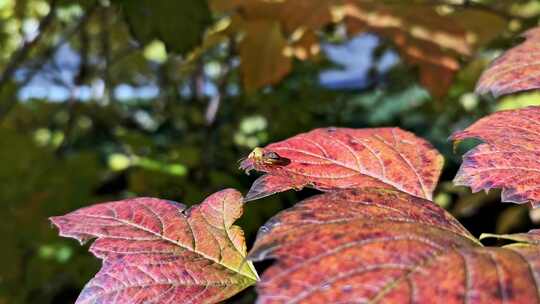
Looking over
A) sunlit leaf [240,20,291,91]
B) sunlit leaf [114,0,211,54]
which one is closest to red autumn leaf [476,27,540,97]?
sunlit leaf [114,0,211,54]

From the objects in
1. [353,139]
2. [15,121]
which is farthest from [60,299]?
[353,139]

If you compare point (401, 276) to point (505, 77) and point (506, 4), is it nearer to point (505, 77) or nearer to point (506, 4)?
point (505, 77)

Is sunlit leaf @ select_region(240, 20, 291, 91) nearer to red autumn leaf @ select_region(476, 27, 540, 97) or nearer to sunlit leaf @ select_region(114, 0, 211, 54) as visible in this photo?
sunlit leaf @ select_region(114, 0, 211, 54)

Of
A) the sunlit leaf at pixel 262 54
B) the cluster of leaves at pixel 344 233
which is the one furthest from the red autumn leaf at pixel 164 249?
the sunlit leaf at pixel 262 54

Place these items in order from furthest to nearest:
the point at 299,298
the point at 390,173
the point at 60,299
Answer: the point at 60,299 → the point at 390,173 → the point at 299,298

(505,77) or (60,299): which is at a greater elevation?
(505,77)

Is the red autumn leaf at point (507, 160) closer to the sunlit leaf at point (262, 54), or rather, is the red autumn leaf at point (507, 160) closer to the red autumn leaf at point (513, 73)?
the red autumn leaf at point (513, 73)
